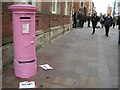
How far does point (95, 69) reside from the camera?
602cm

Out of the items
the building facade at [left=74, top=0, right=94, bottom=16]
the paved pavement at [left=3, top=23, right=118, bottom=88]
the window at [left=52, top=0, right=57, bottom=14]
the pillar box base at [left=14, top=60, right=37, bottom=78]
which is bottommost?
the paved pavement at [left=3, top=23, right=118, bottom=88]

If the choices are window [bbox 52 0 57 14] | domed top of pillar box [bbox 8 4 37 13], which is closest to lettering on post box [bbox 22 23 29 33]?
domed top of pillar box [bbox 8 4 37 13]

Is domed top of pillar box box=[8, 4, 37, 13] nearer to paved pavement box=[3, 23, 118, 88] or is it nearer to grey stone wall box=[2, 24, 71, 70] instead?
grey stone wall box=[2, 24, 71, 70]

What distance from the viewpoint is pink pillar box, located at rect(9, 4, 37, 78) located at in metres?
4.72

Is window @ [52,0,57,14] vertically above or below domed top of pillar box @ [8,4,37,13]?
above

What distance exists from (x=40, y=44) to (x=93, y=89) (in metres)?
4.74

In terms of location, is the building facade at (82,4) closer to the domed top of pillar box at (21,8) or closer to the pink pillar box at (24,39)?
the pink pillar box at (24,39)

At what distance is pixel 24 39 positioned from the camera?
4.84m

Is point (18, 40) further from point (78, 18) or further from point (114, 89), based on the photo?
point (78, 18)

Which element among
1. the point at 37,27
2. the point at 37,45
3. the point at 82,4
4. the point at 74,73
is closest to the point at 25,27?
the point at 74,73

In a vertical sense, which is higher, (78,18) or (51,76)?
(78,18)

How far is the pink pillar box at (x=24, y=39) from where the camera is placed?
472cm

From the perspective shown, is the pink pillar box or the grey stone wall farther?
the grey stone wall

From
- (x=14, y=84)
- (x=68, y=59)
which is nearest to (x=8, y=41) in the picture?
(x=14, y=84)
